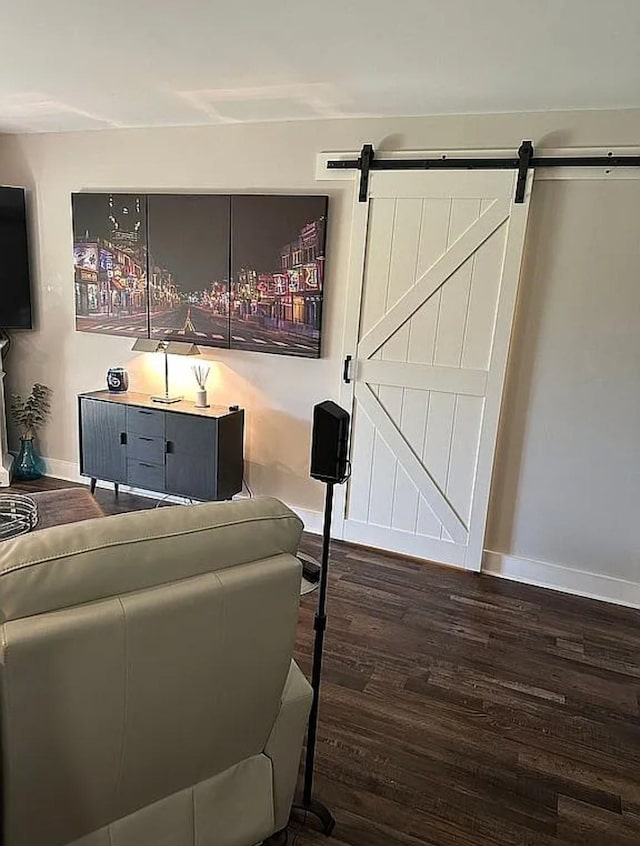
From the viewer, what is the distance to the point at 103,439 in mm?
3969

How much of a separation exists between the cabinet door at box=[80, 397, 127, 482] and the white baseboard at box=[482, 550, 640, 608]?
2412mm

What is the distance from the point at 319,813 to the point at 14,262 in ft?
13.2

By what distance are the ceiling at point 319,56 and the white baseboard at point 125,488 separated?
2.40 m

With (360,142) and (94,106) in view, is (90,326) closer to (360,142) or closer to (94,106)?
(94,106)

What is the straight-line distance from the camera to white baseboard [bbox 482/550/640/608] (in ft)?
10.5

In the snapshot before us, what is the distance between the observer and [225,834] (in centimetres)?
152

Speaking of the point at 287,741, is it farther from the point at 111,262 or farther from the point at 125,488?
the point at 111,262

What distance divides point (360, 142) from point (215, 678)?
2966mm

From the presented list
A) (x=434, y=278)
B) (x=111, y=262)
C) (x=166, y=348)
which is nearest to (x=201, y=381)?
(x=166, y=348)

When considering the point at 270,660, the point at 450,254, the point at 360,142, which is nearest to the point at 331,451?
the point at 270,660

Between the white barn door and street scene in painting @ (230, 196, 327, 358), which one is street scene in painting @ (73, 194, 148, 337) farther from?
the white barn door

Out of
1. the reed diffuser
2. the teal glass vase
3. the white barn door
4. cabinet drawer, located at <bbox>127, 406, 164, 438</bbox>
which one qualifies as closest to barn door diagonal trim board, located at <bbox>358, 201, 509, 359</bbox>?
the white barn door

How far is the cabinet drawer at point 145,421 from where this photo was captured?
3783 mm

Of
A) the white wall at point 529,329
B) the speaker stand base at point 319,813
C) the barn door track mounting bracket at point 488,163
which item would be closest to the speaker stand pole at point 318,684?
the speaker stand base at point 319,813
